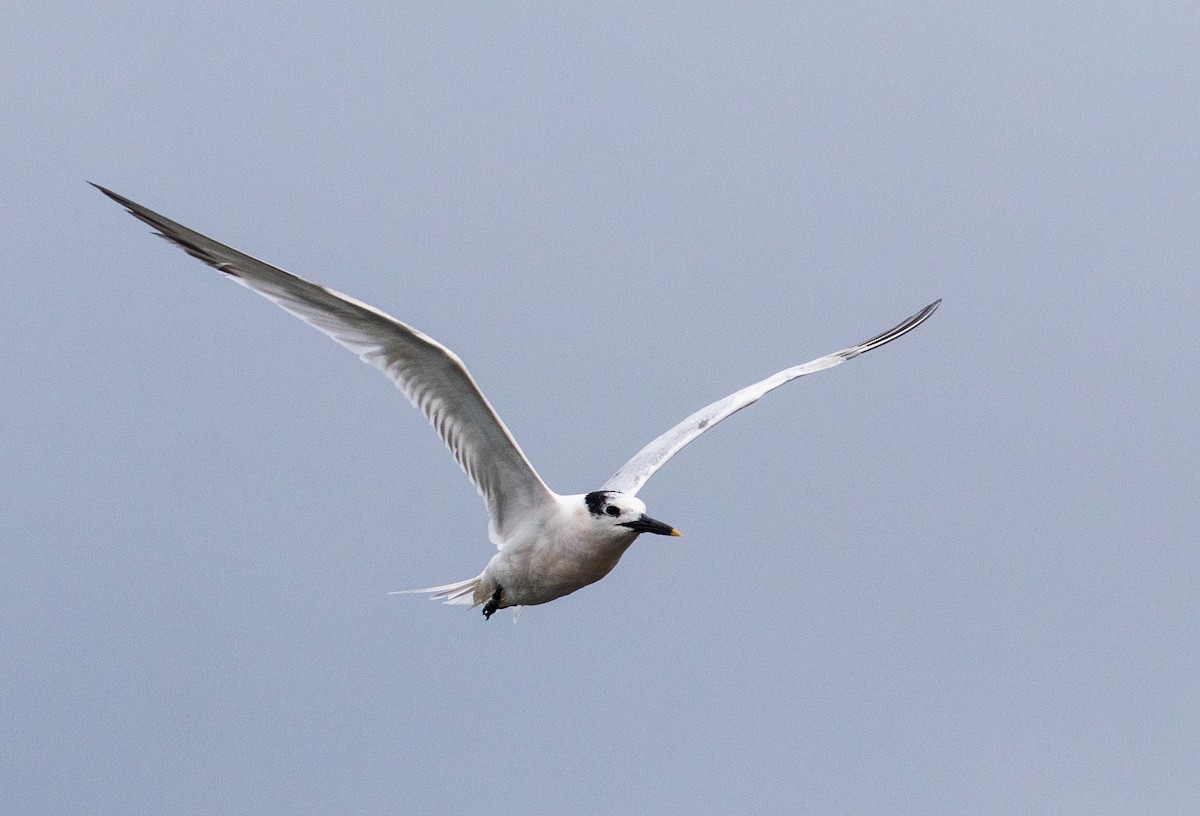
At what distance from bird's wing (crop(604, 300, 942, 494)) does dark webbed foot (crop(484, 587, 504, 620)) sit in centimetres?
122

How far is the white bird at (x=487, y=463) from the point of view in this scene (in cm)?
966

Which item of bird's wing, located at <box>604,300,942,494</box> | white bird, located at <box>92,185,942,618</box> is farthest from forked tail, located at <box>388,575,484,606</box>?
bird's wing, located at <box>604,300,942,494</box>

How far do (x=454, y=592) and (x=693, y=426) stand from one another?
2.35m

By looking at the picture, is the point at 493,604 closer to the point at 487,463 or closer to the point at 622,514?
the point at 487,463

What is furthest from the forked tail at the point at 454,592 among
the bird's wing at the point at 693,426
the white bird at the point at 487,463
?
the bird's wing at the point at 693,426

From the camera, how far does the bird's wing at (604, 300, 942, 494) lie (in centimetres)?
1176

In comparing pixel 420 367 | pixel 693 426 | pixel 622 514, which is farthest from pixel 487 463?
pixel 693 426

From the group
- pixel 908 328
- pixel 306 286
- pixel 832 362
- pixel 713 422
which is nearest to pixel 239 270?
pixel 306 286

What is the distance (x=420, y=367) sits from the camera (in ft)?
33.6

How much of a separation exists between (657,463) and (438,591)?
78.6 inches

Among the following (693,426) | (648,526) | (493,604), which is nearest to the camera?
(648,526)

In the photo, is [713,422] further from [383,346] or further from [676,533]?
[383,346]

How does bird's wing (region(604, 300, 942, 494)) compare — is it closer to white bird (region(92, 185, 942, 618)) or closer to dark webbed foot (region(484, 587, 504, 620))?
white bird (region(92, 185, 942, 618))

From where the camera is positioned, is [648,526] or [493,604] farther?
[493,604]
